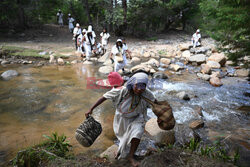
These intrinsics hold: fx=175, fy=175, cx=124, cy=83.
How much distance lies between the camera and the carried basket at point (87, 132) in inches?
98.2

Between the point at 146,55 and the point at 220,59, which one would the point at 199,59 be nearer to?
the point at 220,59

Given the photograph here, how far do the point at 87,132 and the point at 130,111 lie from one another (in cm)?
70

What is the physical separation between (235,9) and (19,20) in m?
18.4

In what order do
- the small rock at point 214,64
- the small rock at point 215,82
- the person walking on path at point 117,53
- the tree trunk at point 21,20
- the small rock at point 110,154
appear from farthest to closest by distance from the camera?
the tree trunk at point 21,20, the small rock at point 214,64, the small rock at point 215,82, the person walking on path at point 117,53, the small rock at point 110,154

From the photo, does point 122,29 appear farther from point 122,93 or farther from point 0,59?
point 122,93

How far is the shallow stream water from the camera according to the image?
355cm

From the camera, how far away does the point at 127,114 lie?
8.95 feet

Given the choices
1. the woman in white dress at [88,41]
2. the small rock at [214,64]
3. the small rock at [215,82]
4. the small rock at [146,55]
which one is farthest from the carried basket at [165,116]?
the small rock at [146,55]

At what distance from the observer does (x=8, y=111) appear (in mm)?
4578

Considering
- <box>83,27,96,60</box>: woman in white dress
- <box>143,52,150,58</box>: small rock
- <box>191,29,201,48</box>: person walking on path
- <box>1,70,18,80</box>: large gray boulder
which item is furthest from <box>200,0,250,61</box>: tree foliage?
<box>191,29,201,48</box>: person walking on path

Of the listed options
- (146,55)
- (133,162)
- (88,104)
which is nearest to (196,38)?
(146,55)

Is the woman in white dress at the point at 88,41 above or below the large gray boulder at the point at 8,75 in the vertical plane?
above

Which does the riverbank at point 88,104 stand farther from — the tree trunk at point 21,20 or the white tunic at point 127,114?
the tree trunk at point 21,20

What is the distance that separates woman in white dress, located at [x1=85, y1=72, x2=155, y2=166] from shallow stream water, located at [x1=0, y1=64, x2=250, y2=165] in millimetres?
723
